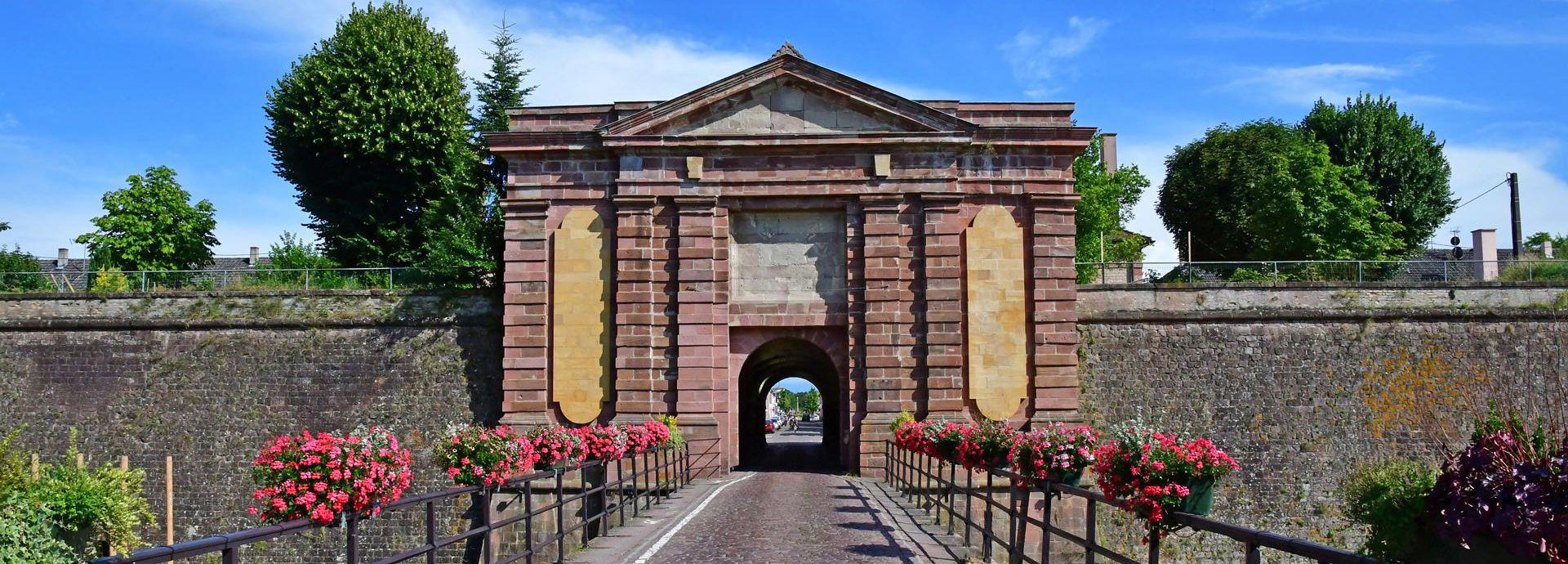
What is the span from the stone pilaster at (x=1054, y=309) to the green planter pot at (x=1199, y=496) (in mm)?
16145

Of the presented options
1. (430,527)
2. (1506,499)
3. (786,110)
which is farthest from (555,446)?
(1506,499)

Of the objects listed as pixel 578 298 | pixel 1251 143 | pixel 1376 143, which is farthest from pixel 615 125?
pixel 1376 143

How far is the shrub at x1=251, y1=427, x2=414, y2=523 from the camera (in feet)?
25.2

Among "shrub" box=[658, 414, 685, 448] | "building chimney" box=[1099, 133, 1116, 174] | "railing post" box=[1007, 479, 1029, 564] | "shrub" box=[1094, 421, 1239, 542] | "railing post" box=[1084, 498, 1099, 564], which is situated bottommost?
"shrub" box=[658, 414, 685, 448]

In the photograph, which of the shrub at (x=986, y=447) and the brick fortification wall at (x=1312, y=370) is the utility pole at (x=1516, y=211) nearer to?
the brick fortification wall at (x=1312, y=370)

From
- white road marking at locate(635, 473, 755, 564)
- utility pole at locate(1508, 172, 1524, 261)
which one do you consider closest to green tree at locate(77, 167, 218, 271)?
white road marking at locate(635, 473, 755, 564)

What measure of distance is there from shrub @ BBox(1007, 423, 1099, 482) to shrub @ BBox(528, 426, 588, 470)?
6.26 meters

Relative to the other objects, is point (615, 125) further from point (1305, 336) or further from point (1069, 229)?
point (1305, 336)

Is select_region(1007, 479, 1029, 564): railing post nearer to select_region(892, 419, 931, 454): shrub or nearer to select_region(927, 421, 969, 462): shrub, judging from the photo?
select_region(927, 421, 969, 462): shrub

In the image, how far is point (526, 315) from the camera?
25.8m

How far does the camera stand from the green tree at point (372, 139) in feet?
119

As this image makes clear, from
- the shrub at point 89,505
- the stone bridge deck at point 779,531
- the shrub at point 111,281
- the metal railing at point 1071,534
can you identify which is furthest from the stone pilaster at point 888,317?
the shrub at point 111,281

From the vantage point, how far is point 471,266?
30797mm

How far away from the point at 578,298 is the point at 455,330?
3.59 metres
